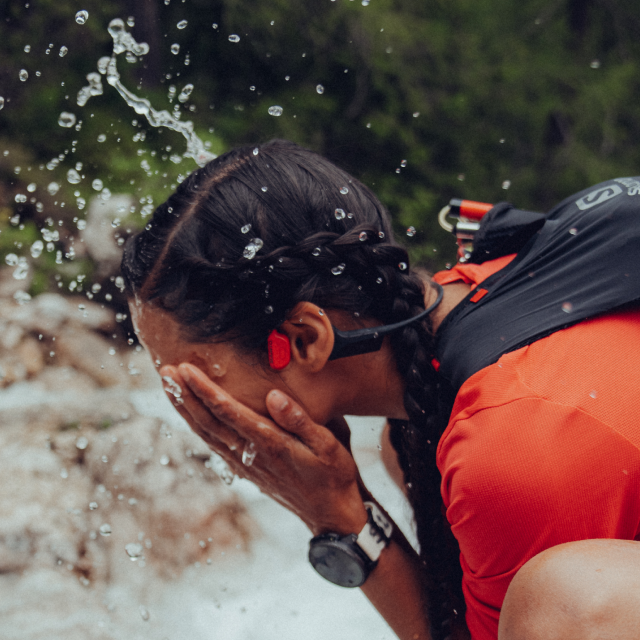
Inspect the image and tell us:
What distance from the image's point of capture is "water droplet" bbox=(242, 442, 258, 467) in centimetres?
165

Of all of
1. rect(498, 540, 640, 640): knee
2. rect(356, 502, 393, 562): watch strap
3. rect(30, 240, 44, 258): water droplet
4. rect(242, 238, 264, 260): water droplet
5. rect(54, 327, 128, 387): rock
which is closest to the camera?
rect(498, 540, 640, 640): knee

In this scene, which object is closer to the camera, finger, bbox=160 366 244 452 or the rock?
finger, bbox=160 366 244 452

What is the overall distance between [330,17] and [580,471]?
5.27m

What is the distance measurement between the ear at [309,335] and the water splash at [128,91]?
14.1 ft

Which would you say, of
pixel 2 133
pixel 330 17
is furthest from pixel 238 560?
pixel 330 17

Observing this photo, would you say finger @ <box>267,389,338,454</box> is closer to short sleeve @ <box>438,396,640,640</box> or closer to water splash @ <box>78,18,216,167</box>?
short sleeve @ <box>438,396,640,640</box>

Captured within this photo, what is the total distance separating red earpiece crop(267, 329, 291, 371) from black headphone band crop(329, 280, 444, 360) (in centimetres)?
12

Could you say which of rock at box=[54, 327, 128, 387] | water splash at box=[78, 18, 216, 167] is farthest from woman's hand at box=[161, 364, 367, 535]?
water splash at box=[78, 18, 216, 167]

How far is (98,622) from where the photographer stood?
283 centimetres

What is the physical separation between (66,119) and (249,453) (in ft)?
16.6

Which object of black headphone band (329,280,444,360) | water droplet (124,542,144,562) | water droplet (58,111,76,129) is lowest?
water droplet (124,542,144,562)

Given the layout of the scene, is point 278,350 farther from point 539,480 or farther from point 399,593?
point 399,593

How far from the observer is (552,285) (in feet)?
4.49

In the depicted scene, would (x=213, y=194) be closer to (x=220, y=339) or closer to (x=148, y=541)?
(x=220, y=339)
